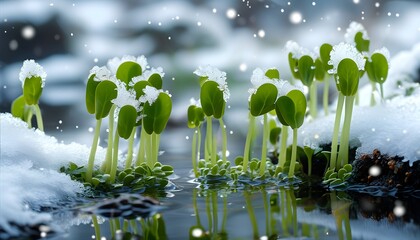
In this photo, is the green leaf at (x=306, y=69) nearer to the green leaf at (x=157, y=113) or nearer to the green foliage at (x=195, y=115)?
the green foliage at (x=195, y=115)

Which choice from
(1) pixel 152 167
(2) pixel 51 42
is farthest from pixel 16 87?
(1) pixel 152 167

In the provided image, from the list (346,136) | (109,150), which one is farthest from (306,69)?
(109,150)

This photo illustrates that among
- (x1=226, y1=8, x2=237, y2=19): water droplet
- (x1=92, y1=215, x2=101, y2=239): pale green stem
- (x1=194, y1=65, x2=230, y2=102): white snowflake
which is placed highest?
(x1=226, y1=8, x2=237, y2=19): water droplet

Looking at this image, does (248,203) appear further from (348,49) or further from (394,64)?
(394,64)

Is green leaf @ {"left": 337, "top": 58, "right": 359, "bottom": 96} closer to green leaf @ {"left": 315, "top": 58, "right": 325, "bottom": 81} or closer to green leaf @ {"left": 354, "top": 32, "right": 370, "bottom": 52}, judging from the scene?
green leaf @ {"left": 315, "top": 58, "right": 325, "bottom": 81}

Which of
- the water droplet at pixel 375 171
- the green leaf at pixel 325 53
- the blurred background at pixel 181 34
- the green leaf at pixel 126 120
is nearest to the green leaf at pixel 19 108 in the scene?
the green leaf at pixel 126 120

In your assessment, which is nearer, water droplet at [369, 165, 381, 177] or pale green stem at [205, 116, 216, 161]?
water droplet at [369, 165, 381, 177]

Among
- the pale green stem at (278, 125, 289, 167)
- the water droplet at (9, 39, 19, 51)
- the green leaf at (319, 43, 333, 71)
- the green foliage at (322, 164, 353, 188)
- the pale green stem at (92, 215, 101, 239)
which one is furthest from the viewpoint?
the water droplet at (9, 39, 19, 51)

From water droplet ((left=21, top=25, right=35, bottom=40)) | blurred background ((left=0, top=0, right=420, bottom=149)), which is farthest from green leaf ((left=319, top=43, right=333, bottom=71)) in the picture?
water droplet ((left=21, top=25, right=35, bottom=40))
